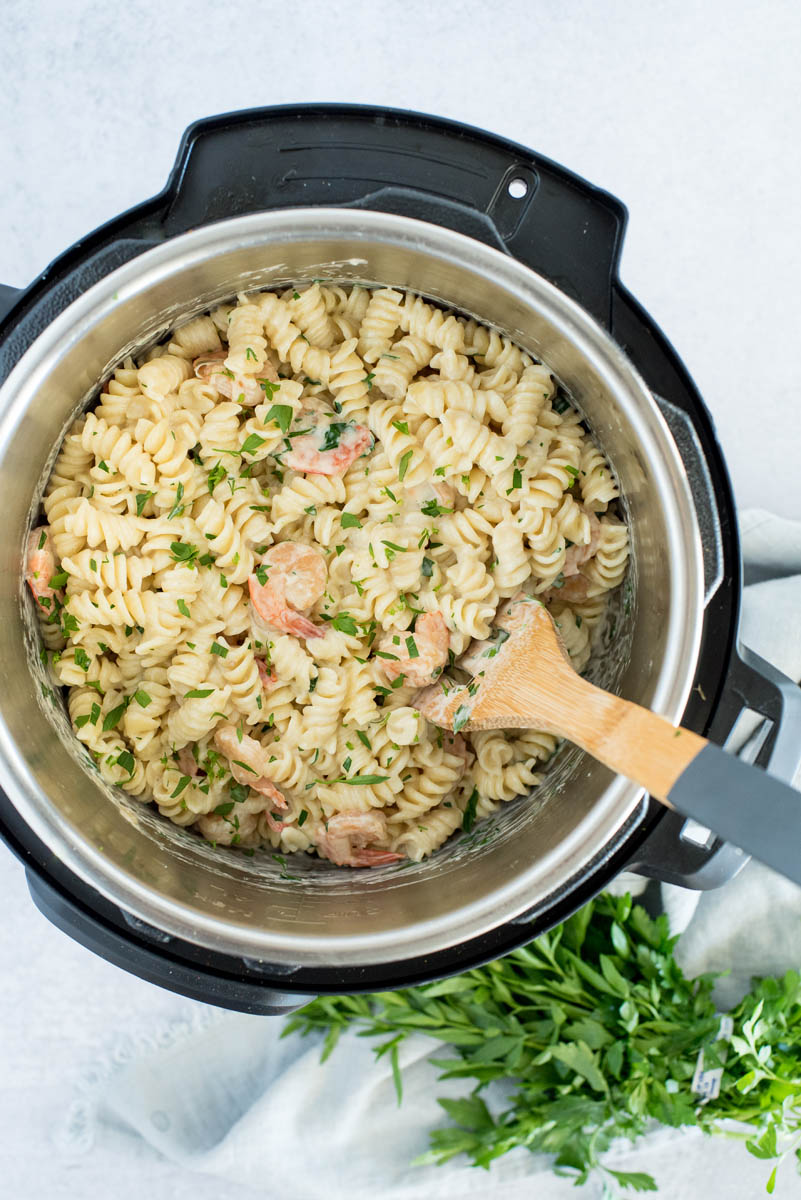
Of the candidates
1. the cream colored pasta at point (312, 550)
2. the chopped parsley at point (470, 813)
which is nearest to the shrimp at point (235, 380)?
the cream colored pasta at point (312, 550)

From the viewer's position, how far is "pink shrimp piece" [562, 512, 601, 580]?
2426 millimetres

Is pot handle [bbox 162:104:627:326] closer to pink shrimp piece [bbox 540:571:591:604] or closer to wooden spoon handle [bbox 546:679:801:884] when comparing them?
pink shrimp piece [bbox 540:571:591:604]

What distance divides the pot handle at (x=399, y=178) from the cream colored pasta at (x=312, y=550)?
0.73 feet

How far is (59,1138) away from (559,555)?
2608 mm

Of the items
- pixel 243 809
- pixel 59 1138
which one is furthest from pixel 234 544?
pixel 59 1138

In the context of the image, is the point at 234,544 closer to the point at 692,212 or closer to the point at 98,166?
the point at 98,166

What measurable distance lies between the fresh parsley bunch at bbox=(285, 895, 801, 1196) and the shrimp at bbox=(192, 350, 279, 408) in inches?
68.8

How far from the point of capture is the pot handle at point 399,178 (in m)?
2.24

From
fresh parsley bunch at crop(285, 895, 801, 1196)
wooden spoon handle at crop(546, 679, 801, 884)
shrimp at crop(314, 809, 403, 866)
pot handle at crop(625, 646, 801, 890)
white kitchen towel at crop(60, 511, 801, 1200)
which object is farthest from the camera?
white kitchen towel at crop(60, 511, 801, 1200)

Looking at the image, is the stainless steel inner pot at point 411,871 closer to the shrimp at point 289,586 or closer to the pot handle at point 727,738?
the pot handle at point 727,738

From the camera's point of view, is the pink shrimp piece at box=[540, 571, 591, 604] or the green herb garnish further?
Answer: the pink shrimp piece at box=[540, 571, 591, 604]

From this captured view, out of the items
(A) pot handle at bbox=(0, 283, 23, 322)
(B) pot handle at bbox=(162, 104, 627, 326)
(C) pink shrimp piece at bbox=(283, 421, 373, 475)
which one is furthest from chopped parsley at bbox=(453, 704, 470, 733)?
(A) pot handle at bbox=(0, 283, 23, 322)

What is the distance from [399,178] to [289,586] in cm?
95

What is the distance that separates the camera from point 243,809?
8.29 ft
